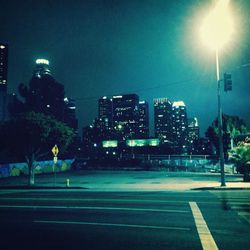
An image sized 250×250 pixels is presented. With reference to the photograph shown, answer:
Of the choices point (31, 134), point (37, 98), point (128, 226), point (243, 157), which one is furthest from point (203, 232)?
point (37, 98)

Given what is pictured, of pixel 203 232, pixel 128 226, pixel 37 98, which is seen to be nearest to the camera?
pixel 203 232

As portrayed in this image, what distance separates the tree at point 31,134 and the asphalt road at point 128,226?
46.8ft

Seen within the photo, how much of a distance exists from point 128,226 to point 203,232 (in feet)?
8.10

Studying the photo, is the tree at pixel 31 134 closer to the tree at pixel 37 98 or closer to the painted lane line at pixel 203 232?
the painted lane line at pixel 203 232

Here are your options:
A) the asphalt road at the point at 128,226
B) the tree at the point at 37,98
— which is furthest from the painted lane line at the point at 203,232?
the tree at the point at 37,98

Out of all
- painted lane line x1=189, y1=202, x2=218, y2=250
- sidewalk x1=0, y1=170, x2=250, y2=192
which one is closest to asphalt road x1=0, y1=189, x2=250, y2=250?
painted lane line x1=189, y1=202, x2=218, y2=250

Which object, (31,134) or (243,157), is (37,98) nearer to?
(31,134)

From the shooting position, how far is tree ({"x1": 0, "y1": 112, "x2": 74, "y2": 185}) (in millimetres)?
A: 27656

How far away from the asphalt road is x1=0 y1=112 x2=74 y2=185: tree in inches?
561

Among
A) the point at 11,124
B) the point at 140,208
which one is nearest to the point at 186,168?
the point at 11,124

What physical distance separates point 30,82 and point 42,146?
251ft

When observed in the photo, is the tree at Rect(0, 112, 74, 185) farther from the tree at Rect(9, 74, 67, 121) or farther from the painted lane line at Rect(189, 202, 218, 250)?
the tree at Rect(9, 74, 67, 121)

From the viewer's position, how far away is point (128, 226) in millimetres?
9680

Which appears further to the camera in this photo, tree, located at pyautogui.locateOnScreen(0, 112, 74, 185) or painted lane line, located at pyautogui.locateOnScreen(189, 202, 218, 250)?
tree, located at pyautogui.locateOnScreen(0, 112, 74, 185)
